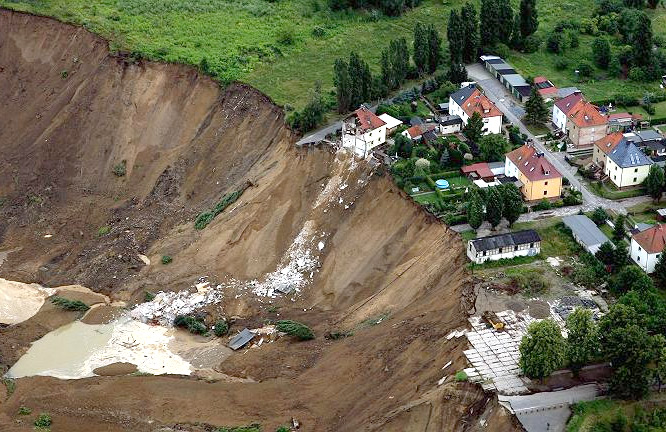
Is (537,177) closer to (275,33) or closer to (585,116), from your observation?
(585,116)

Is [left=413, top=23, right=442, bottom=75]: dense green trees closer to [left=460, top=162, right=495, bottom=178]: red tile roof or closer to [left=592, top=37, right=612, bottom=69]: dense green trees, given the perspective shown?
[left=592, top=37, right=612, bottom=69]: dense green trees

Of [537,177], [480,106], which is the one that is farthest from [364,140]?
[537,177]

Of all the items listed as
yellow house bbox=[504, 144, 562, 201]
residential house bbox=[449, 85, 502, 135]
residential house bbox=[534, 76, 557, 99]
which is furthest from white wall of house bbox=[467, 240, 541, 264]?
residential house bbox=[534, 76, 557, 99]

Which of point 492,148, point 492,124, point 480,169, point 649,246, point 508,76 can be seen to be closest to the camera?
point 649,246

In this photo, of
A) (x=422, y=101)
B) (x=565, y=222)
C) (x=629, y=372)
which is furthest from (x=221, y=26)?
(x=629, y=372)

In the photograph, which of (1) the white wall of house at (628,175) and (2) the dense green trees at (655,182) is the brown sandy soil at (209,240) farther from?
(2) the dense green trees at (655,182)

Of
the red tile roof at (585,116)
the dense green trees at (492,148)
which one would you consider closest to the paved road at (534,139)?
the red tile roof at (585,116)

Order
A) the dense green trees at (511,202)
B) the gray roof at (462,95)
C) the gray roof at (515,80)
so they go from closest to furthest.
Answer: the dense green trees at (511,202) < the gray roof at (462,95) < the gray roof at (515,80)
